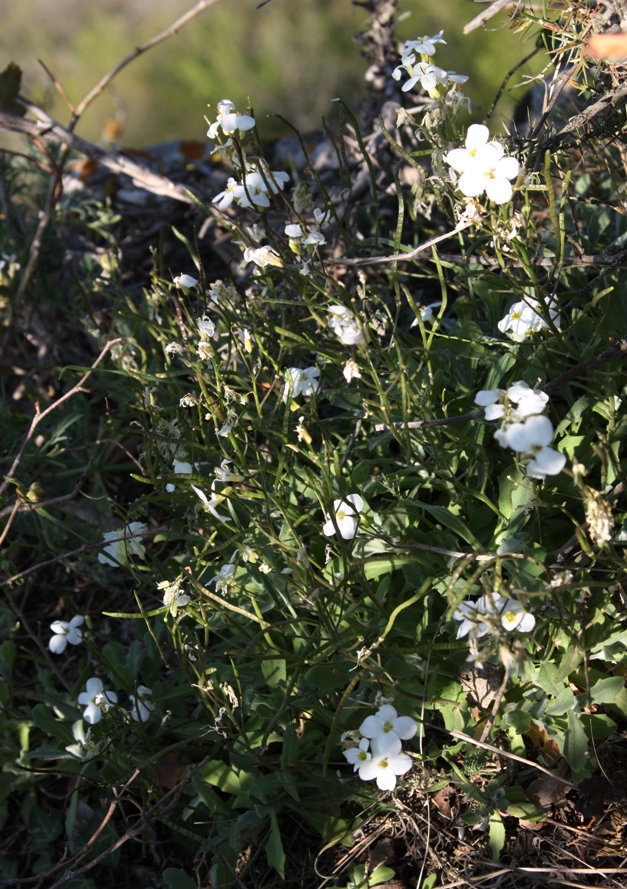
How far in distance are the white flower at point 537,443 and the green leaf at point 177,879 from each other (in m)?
1.20

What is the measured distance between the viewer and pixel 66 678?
2.33m

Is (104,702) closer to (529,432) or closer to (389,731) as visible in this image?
(389,731)

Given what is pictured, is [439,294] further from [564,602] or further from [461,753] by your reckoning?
[461,753]

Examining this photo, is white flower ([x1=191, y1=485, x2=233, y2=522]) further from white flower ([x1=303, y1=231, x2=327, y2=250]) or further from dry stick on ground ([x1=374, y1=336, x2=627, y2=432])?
white flower ([x1=303, y1=231, x2=327, y2=250])

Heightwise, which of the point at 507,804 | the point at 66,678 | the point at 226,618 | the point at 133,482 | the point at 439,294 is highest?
the point at 439,294

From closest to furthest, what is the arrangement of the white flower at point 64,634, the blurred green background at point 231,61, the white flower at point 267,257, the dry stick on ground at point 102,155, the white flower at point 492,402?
1. the white flower at point 492,402
2. the white flower at point 267,257
3. the white flower at point 64,634
4. the dry stick on ground at point 102,155
5. the blurred green background at point 231,61

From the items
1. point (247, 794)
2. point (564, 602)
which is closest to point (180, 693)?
point (247, 794)

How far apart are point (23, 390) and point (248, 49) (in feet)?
16.8

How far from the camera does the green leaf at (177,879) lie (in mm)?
1637

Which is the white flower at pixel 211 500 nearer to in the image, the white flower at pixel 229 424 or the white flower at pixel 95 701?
the white flower at pixel 229 424

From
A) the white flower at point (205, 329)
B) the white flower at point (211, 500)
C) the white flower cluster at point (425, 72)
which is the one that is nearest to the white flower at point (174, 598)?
the white flower at point (211, 500)

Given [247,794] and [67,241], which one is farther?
[67,241]

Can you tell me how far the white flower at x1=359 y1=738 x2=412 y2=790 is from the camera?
1345mm

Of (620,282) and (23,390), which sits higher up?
(23,390)
